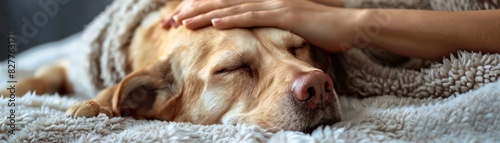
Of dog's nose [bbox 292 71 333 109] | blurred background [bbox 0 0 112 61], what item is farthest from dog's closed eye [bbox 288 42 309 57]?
blurred background [bbox 0 0 112 61]

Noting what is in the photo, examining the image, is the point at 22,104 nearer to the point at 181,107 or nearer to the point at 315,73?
the point at 181,107

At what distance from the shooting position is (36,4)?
315 centimetres

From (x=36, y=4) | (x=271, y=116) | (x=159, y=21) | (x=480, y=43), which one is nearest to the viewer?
(x=271, y=116)

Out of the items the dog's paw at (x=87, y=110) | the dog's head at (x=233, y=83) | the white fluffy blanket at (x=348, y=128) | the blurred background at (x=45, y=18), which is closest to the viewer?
the white fluffy blanket at (x=348, y=128)

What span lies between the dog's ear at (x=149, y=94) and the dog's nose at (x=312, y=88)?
0.50 m

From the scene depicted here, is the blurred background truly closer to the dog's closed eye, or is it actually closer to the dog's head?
the dog's head

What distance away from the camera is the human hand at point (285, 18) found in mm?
1581

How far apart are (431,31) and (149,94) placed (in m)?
0.93

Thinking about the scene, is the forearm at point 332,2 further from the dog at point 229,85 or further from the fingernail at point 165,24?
the fingernail at point 165,24

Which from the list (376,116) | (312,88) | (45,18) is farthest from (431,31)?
(45,18)

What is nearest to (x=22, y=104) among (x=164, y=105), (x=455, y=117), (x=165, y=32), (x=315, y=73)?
(x=164, y=105)

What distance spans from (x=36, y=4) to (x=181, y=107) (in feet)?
6.46

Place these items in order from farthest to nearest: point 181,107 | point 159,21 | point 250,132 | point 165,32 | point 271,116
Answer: point 159,21, point 165,32, point 181,107, point 271,116, point 250,132

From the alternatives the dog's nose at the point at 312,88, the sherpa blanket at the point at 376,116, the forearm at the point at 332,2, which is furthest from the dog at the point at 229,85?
the forearm at the point at 332,2
